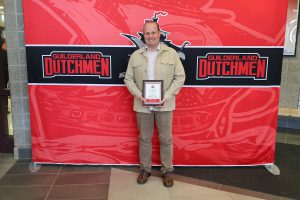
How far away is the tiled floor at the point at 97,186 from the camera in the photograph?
116 inches

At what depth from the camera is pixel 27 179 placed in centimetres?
328

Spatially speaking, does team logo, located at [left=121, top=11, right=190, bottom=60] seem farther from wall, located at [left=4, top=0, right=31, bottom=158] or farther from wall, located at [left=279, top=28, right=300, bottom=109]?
wall, located at [left=279, top=28, right=300, bottom=109]

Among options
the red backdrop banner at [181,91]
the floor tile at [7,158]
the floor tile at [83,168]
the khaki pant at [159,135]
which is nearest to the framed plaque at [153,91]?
the khaki pant at [159,135]

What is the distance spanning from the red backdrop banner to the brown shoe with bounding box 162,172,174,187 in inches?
13.0

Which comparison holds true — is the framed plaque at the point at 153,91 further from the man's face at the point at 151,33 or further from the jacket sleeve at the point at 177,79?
the man's face at the point at 151,33

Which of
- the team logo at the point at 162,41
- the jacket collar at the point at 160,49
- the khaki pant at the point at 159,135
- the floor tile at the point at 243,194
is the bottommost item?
the floor tile at the point at 243,194

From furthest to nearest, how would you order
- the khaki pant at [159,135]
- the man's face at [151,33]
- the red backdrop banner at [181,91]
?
the red backdrop banner at [181,91]
the khaki pant at [159,135]
the man's face at [151,33]

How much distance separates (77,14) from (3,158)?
6.39ft

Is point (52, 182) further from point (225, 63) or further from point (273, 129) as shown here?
point (273, 129)

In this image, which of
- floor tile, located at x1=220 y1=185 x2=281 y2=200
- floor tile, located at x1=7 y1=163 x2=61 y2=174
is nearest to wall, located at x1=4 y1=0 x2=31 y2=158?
floor tile, located at x1=7 y1=163 x2=61 y2=174

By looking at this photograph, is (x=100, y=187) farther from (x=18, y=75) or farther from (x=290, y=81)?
(x=290, y=81)

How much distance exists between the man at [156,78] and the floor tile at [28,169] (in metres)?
0.99

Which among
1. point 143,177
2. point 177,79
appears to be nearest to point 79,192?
point 143,177

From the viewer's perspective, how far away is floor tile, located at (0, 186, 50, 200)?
2924mm
